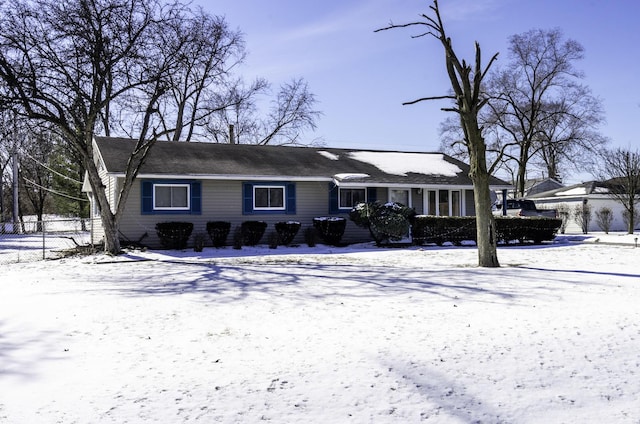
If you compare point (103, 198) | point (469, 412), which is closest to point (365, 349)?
point (469, 412)

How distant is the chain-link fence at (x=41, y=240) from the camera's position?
16903mm

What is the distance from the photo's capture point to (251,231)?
1875 centimetres

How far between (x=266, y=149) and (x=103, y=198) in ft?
28.2

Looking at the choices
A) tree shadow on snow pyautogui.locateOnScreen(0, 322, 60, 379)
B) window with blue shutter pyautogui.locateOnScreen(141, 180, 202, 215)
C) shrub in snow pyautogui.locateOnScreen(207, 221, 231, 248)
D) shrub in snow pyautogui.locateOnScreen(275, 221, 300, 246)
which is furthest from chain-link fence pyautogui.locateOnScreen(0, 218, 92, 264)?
tree shadow on snow pyautogui.locateOnScreen(0, 322, 60, 379)

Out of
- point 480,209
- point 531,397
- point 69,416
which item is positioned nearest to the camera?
point 69,416

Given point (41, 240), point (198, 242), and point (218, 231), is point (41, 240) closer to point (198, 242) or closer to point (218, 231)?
point (218, 231)

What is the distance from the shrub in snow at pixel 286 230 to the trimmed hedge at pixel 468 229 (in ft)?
14.3

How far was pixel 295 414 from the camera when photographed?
12.8 ft

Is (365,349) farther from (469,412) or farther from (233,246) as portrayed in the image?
(233,246)

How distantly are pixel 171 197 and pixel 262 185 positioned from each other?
3331mm

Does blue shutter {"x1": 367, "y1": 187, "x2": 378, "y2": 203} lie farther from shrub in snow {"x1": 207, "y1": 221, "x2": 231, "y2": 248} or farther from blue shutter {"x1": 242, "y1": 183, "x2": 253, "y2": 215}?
shrub in snow {"x1": 207, "y1": 221, "x2": 231, "y2": 248}

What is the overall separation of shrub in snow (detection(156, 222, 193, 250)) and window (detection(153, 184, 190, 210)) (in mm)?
982

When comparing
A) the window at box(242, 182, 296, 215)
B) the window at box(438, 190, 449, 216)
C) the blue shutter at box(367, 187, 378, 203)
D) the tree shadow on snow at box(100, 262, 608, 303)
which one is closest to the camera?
the tree shadow on snow at box(100, 262, 608, 303)

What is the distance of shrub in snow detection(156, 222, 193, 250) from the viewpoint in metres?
17.5
